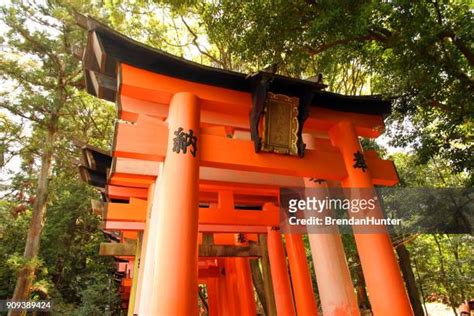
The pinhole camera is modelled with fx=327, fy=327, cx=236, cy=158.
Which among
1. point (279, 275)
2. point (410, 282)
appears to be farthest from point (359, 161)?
point (410, 282)

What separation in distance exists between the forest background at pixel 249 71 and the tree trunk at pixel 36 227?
5 centimetres

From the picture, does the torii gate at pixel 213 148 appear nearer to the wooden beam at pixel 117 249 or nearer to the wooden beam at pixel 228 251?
the wooden beam at pixel 228 251

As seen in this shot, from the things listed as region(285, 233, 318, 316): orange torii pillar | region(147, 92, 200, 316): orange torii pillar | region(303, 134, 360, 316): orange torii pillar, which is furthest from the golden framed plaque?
region(285, 233, 318, 316): orange torii pillar

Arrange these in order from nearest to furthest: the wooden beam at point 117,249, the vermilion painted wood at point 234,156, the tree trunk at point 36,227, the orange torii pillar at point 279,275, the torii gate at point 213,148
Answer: the torii gate at point 213,148 < the vermilion painted wood at point 234,156 < the orange torii pillar at point 279,275 < the wooden beam at point 117,249 < the tree trunk at point 36,227

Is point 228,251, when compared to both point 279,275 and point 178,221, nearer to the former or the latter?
point 279,275

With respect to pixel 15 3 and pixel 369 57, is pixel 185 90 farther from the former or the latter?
pixel 15 3

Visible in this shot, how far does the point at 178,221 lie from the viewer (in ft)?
12.4

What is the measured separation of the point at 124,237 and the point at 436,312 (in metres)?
21.0

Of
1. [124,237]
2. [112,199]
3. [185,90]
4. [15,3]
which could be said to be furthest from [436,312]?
[15,3]

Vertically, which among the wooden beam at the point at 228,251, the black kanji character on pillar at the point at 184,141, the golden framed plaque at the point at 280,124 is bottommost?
the wooden beam at the point at 228,251

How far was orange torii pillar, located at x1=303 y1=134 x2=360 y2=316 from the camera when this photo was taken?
17.5 feet

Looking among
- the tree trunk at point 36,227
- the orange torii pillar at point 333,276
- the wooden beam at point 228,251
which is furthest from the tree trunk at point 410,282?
the tree trunk at point 36,227

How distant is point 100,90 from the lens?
486cm

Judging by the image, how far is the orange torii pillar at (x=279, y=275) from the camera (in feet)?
26.7
